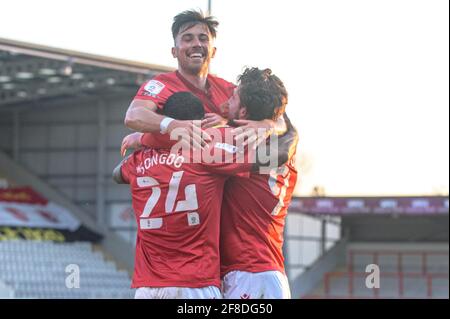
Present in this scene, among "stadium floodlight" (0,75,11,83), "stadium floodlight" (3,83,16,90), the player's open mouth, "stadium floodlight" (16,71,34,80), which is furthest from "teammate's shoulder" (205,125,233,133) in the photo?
"stadium floodlight" (3,83,16,90)

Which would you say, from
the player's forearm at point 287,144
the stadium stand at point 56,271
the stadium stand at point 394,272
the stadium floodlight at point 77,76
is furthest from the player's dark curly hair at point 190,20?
the stadium stand at point 394,272

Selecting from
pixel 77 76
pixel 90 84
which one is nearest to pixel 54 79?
pixel 77 76

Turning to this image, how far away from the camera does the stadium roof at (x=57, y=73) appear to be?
23172mm

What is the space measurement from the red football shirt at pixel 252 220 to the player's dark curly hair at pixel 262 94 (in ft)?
0.97

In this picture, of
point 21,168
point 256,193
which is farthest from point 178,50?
point 21,168

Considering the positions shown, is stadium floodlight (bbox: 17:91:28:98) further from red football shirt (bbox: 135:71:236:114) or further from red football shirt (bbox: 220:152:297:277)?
red football shirt (bbox: 220:152:297:277)

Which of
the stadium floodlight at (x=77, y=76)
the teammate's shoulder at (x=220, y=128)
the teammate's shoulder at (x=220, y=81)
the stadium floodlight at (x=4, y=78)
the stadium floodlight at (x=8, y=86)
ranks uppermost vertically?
the stadium floodlight at (x=77, y=76)

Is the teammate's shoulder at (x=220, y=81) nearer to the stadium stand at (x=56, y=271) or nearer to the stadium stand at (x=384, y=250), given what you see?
the stadium stand at (x=56, y=271)

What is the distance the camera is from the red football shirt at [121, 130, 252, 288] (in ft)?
15.2

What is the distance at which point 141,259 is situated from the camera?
483 centimetres

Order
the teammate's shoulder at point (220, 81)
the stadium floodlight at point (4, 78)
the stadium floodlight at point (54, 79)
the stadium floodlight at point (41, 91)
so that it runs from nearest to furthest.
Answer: the teammate's shoulder at point (220, 81) < the stadium floodlight at point (4, 78) < the stadium floodlight at point (54, 79) < the stadium floodlight at point (41, 91)

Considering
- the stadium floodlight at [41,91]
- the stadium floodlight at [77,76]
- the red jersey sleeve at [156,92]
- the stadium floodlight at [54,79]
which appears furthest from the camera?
the stadium floodlight at [41,91]

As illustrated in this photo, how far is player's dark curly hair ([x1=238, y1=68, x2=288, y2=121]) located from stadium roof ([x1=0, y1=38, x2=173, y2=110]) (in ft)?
57.8

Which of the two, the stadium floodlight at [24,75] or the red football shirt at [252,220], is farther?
the stadium floodlight at [24,75]
